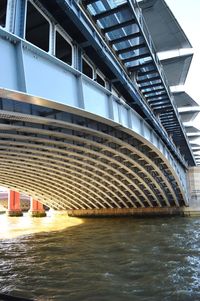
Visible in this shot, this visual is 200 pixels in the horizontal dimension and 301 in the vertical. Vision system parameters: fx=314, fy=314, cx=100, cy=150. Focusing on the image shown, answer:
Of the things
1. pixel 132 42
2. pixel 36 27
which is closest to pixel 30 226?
pixel 132 42

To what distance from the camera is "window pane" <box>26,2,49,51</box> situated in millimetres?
9594

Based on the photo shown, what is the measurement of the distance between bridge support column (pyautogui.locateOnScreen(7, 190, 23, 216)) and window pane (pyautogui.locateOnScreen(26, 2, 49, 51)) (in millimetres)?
36433

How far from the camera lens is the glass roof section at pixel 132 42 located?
9.94 m

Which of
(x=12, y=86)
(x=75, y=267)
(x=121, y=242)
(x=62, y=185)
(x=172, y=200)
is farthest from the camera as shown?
(x=172, y=200)

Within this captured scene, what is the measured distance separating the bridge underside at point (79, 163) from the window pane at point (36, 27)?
239 cm

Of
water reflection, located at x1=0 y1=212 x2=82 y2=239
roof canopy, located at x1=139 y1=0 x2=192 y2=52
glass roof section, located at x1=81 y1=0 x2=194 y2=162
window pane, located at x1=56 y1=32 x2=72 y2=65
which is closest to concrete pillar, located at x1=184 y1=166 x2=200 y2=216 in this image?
water reflection, located at x1=0 y1=212 x2=82 y2=239

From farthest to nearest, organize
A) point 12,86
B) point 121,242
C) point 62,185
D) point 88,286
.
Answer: point 62,185
point 121,242
point 88,286
point 12,86

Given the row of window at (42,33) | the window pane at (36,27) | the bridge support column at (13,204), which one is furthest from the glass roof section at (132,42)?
the bridge support column at (13,204)

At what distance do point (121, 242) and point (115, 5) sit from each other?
10.5 metres

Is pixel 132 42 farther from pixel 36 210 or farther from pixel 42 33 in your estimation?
pixel 36 210

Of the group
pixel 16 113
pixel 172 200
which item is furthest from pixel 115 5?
pixel 172 200

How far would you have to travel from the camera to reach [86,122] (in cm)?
1366

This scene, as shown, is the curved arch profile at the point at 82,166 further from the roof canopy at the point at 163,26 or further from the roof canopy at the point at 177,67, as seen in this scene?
the roof canopy at the point at 177,67

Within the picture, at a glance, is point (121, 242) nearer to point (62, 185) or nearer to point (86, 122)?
point (86, 122)
